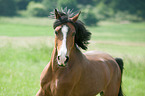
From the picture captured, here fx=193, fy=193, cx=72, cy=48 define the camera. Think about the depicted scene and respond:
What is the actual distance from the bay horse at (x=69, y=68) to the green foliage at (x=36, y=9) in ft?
27.5

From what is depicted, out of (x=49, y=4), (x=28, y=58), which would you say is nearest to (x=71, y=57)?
(x=28, y=58)

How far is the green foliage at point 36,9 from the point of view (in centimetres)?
1139

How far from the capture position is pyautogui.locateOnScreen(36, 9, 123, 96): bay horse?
113 inches

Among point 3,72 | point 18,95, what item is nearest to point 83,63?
point 18,95

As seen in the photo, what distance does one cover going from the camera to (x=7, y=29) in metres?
11.1

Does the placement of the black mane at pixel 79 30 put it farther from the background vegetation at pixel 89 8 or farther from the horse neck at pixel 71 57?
the background vegetation at pixel 89 8

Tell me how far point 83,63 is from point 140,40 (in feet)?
58.7

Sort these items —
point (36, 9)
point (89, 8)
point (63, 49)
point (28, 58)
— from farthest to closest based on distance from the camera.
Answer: point (89, 8) → point (36, 9) → point (28, 58) → point (63, 49)

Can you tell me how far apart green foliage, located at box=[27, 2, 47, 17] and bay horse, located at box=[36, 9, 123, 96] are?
8385 mm

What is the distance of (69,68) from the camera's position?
3.13 metres

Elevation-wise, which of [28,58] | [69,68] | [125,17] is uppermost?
[125,17]

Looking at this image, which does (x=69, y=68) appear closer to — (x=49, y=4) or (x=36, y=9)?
(x=36, y=9)

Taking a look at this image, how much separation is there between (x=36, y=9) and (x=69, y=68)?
921cm

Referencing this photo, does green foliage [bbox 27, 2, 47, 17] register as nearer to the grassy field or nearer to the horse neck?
the grassy field
